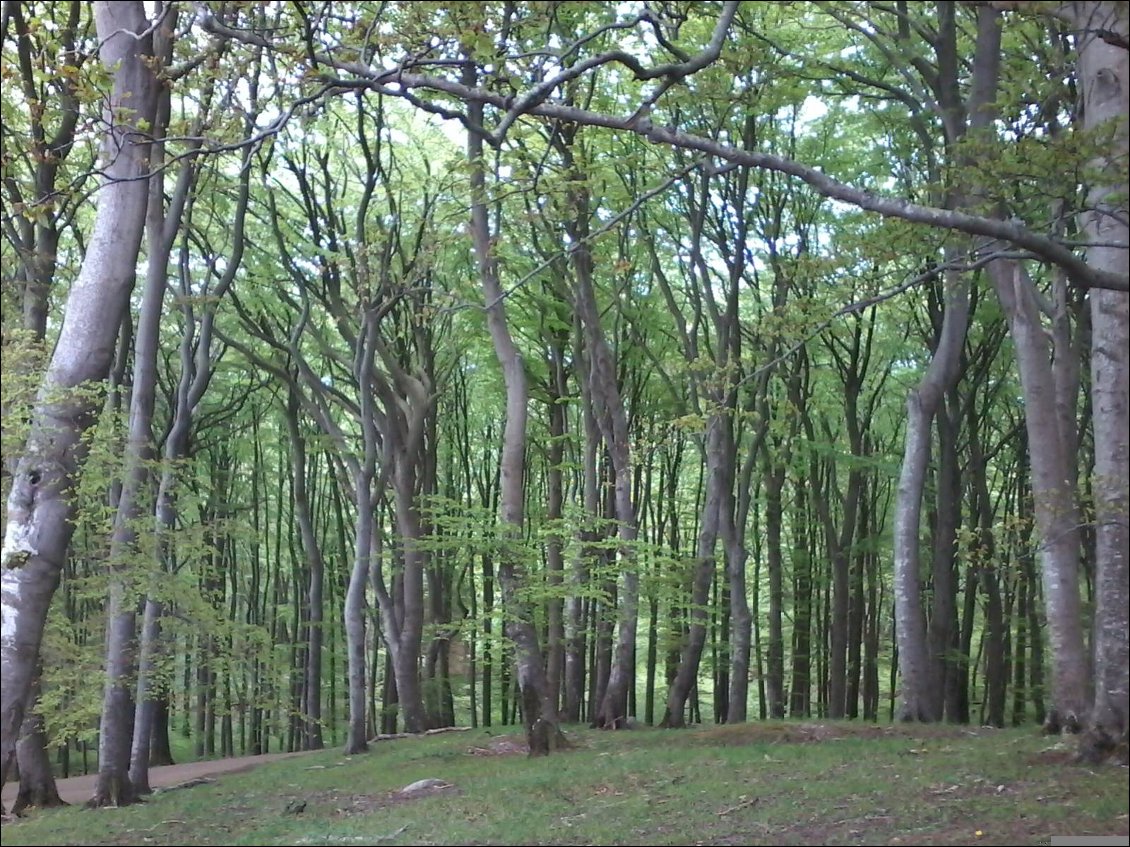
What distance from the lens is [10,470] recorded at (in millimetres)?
7852

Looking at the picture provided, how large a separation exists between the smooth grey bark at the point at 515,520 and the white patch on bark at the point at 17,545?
7667 mm

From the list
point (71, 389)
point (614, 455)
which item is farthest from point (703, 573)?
point (71, 389)

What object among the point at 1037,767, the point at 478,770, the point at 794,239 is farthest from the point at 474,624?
the point at 794,239

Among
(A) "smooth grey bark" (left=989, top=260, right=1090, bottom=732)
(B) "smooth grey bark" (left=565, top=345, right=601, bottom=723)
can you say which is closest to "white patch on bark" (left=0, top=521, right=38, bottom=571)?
(A) "smooth grey bark" (left=989, top=260, right=1090, bottom=732)

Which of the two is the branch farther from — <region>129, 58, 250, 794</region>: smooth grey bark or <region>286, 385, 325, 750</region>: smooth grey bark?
<region>286, 385, 325, 750</region>: smooth grey bark

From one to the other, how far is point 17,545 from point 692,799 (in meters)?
6.26

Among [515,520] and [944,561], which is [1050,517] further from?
[944,561]

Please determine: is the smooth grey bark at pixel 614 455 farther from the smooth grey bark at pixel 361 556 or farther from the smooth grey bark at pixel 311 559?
the smooth grey bark at pixel 311 559

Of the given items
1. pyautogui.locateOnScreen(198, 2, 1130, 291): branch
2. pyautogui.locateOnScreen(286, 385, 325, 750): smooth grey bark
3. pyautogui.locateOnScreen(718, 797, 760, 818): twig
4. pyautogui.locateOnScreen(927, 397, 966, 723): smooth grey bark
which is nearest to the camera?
pyautogui.locateOnScreen(198, 2, 1130, 291): branch

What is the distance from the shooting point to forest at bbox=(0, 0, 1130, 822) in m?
7.91

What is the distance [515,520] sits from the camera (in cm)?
1481

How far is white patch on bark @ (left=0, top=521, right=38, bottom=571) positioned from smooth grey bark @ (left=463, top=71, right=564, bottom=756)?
767 centimetres

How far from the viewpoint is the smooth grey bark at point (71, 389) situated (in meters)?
7.16

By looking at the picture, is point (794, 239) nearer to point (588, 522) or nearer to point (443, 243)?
point (588, 522)
